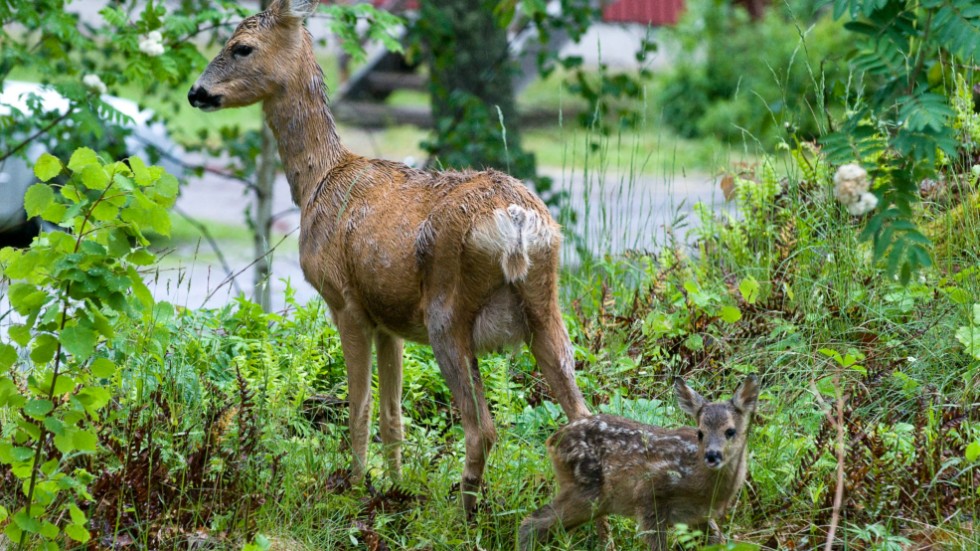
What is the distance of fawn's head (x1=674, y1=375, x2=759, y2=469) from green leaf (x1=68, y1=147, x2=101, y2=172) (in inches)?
83.5

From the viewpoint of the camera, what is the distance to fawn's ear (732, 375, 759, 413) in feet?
14.6

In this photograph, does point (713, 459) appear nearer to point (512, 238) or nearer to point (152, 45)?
point (512, 238)

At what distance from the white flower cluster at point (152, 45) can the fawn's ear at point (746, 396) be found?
4037mm

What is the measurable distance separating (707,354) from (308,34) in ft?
7.92

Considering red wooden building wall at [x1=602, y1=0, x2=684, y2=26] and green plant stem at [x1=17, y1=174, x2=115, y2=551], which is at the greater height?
red wooden building wall at [x1=602, y1=0, x2=684, y2=26]

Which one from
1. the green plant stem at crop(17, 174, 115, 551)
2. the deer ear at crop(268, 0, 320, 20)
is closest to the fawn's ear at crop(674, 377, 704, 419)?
the green plant stem at crop(17, 174, 115, 551)

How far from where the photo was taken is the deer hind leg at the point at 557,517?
4.59 metres

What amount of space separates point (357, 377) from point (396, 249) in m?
0.66

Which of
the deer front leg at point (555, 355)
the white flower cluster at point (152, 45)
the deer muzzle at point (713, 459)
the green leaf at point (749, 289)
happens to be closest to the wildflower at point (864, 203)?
the deer muzzle at point (713, 459)

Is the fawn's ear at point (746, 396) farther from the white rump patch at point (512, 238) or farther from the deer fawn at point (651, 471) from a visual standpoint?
the white rump patch at point (512, 238)


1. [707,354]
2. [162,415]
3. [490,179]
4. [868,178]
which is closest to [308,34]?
[490,179]

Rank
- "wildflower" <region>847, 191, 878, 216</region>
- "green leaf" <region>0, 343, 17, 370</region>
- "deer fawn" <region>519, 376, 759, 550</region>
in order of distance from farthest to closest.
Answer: "deer fawn" <region>519, 376, 759, 550</region> → "green leaf" <region>0, 343, 17, 370</region> → "wildflower" <region>847, 191, 878, 216</region>

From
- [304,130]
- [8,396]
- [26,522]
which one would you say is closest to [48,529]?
[26,522]

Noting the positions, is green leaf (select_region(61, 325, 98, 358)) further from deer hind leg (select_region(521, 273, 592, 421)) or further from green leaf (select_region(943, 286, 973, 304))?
green leaf (select_region(943, 286, 973, 304))
